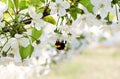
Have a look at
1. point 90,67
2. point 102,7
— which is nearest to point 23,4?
point 102,7

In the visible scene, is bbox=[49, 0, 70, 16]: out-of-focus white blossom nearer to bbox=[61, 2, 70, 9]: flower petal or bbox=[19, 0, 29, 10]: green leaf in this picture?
bbox=[61, 2, 70, 9]: flower petal

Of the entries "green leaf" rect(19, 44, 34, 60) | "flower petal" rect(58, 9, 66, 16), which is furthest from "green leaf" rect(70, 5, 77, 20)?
"green leaf" rect(19, 44, 34, 60)

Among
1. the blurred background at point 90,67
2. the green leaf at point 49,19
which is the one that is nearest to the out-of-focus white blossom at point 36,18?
the green leaf at point 49,19

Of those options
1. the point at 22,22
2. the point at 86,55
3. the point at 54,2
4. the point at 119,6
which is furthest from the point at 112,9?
the point at 86,55

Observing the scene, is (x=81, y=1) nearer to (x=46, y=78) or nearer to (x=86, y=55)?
(x=46, y=78)

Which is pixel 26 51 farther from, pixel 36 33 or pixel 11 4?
pixel 11 4

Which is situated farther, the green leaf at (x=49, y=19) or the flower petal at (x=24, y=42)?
the green leaf at (x=49, y=19)

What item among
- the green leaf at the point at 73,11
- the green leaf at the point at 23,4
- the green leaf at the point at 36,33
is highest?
the green leaf at the point at 23,4

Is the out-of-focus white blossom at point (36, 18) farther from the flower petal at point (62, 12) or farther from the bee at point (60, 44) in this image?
the bee at point (60, 44)

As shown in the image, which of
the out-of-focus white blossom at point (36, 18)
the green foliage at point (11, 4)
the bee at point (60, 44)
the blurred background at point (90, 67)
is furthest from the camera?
the blurred background at point (90, 67)
